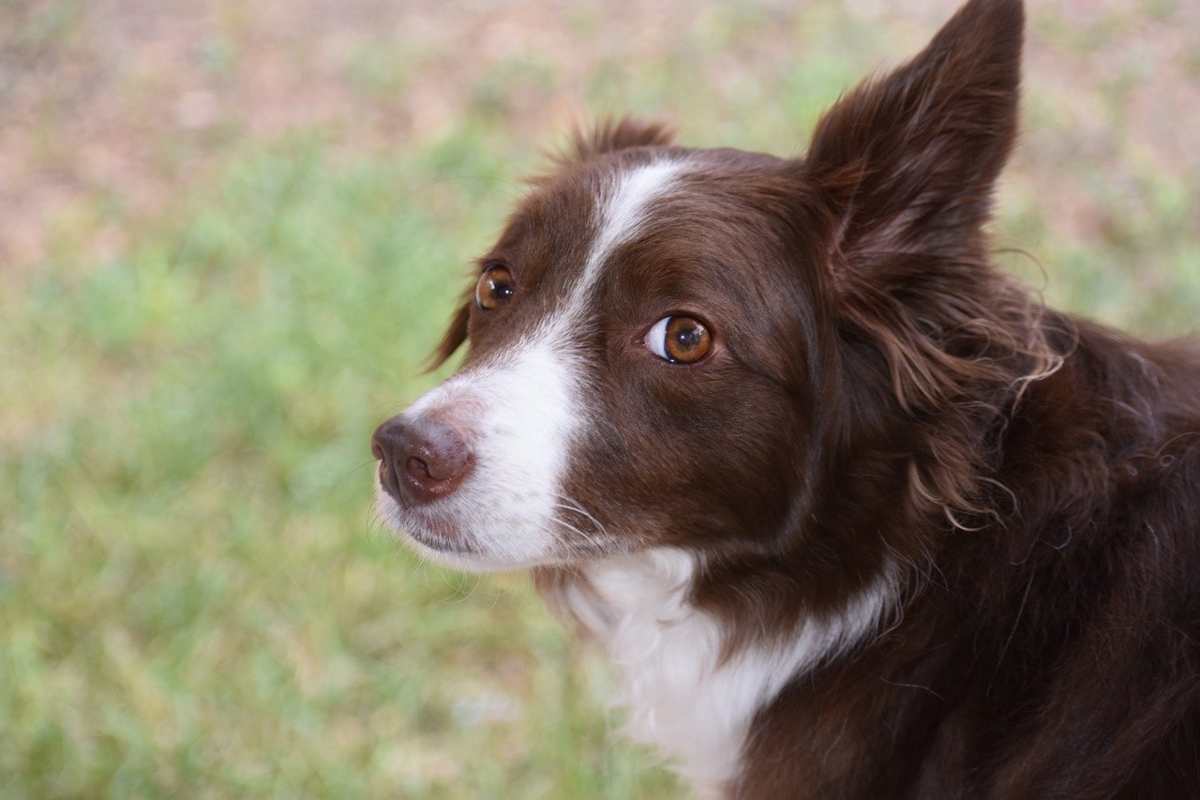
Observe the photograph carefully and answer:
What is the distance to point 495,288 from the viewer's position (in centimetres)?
272

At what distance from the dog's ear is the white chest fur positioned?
0.68 m

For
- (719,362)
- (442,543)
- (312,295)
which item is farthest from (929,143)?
(312,295)

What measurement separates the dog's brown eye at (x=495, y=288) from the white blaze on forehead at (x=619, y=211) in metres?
0.25

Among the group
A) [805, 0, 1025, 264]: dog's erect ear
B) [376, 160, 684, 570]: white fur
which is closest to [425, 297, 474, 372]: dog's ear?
[376, 160, 684, 570]: white fur

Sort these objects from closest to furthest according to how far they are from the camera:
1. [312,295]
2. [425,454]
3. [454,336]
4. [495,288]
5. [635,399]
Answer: [425,454], [635,399], [495,288], [454,336], [312,295]

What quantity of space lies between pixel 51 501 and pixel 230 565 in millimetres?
797

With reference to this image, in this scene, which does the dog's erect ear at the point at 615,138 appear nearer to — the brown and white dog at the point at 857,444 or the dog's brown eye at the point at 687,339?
the brown and white dog at the point at 857,444

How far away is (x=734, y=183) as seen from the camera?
8.28 feet

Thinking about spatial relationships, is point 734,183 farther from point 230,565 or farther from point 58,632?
point 58,632

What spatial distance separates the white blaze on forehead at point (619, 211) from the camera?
2473 millimetres

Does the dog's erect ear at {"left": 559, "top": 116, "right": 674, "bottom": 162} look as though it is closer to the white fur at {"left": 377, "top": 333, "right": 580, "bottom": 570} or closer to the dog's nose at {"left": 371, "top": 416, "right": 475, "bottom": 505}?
the white fur at {"left": 377, "top": 333, "right": 580, "bottom": 570}

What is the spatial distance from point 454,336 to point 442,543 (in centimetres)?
78

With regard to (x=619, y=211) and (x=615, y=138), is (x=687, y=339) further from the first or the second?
(x=615, y=138)

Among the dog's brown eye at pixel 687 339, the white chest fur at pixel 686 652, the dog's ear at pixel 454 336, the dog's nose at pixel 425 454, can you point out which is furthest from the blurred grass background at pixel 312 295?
the dog's brown eye at pixel 687 339
